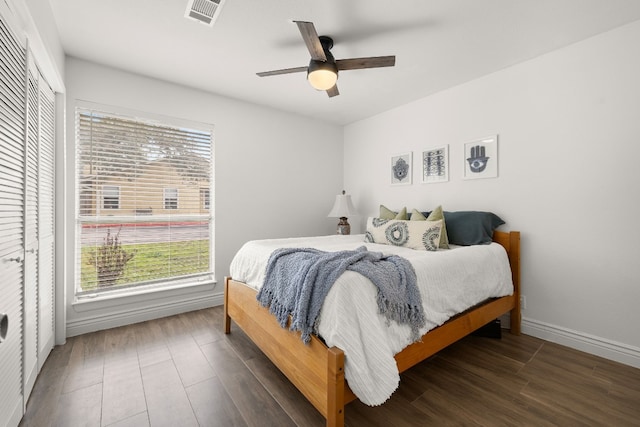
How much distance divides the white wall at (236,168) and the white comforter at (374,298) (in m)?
1.03

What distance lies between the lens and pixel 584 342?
228cm

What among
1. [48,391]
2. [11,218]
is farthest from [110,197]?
[48,391]

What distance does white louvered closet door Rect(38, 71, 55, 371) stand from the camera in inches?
76.3

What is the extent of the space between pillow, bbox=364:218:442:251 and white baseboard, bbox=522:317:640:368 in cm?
114

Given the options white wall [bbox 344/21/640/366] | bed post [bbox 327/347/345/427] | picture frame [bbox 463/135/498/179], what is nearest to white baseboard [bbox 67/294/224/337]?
bed post [bbox 327/347/345/427]

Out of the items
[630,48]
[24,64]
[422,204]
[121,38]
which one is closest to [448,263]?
[422,204]

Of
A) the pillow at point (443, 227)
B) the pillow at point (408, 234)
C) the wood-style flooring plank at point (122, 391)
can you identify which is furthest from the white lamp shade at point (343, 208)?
the wood-style flooring plank at point (122, 391)

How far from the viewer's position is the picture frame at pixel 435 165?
3.16 meters

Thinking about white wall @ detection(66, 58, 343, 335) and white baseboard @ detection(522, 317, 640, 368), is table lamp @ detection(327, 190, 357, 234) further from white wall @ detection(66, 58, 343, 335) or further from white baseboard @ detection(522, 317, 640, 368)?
white baseboard @ detection(522, 317, 640, 368)

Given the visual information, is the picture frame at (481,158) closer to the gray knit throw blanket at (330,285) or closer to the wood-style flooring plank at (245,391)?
the gray knit throw blanket at (330,285)

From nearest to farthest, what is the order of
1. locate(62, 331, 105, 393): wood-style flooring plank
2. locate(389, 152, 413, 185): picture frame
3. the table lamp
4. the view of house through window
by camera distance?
1. locate(62, 331, 105, 393): wood-style flooring plank
2. the view of house through window
3. locate(389, 152, 413, 185): picture frame
4. the table lamp

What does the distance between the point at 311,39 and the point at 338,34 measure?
1.61 feet

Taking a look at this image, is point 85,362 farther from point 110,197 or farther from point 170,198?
point 170,198

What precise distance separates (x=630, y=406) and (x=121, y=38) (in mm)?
4156
